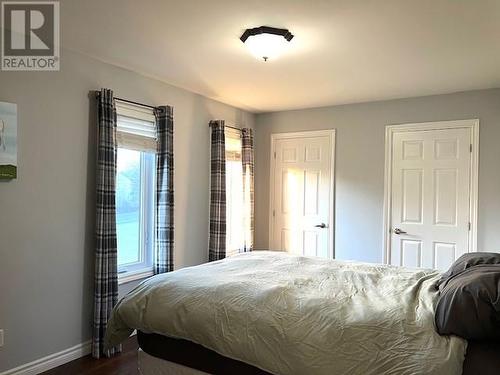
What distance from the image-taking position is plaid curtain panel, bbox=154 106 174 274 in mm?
3621

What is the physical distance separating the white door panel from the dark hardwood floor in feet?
8.35

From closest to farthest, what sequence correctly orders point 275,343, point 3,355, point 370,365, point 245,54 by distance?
point 370,365, point 275,343, point 3,355, point 245,54

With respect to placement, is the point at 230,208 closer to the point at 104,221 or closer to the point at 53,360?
the point at 104,221

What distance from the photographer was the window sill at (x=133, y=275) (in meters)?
3.36

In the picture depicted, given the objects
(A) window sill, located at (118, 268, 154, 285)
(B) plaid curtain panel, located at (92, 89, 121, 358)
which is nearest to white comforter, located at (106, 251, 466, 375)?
(B) plaid curtain panel, located at (92, 89, 121, 358)

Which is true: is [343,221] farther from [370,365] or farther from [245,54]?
[370,365]

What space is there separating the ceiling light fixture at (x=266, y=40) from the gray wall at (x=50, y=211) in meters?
1.31

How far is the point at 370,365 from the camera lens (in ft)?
5.25

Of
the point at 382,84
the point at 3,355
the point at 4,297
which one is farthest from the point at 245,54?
the point at 3,355

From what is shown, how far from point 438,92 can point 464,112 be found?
13.4 inches

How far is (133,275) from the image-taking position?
3.47 meters

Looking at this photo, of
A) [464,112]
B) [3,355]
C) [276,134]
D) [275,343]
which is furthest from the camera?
[276,134]

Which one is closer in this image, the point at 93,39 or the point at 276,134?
the point at 93,39

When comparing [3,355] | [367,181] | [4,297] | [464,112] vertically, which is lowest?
[3,355]
